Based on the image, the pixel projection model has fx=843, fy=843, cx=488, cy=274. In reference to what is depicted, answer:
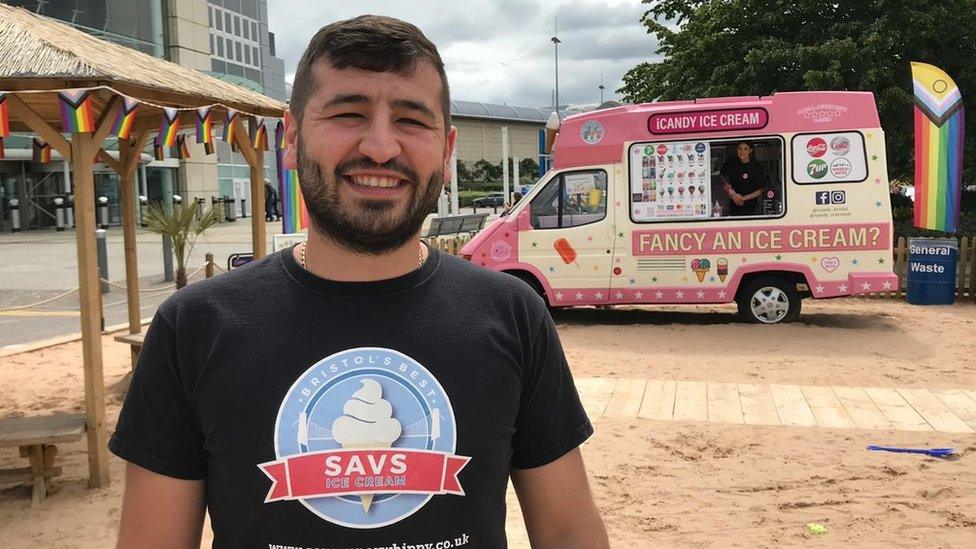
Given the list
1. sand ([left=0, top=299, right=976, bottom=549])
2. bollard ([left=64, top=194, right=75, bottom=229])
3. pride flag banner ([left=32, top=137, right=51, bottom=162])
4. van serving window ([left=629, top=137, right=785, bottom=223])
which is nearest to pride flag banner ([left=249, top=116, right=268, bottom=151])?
sand ([left=0, top=299, right=976, bottom=549])

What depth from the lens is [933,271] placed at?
12.9 meters

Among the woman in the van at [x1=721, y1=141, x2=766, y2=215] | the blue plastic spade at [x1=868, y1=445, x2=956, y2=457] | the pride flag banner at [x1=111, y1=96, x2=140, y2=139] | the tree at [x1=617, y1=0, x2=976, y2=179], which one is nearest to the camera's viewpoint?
the pride flag banner at [x1=111, y1=96, x2=140, y2=139]

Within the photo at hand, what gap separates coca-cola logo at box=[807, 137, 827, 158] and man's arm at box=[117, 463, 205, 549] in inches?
398

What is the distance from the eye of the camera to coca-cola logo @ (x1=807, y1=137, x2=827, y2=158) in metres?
10.4

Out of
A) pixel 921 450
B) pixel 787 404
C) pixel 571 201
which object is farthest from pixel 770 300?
pixel 921 450

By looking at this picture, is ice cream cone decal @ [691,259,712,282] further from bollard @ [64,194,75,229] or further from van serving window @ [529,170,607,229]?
bollard @ [64,194,75,229]

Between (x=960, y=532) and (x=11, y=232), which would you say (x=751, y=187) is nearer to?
(x=960, y=532)

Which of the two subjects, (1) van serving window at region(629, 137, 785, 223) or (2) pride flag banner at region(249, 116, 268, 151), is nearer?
(2) pride flag banner at region(249, 116, 268, 151)

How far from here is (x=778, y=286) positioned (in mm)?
10852

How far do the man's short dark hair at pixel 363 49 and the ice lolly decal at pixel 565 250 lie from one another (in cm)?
952

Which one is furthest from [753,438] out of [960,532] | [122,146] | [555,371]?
[122,146]

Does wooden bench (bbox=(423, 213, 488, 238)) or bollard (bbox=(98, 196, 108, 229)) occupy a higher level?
bollard (bbox=(98, 196, 108, 229))

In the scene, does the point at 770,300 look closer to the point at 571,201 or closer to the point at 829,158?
the point at 829,158

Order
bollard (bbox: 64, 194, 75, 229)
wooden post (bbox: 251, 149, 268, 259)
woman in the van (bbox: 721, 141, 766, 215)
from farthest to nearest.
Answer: bollard (bbox: 64, 194, 75, 229), woman in the van (bbox: 721, 141, 766, 215), wooden post (bbox: 251, 149, 268, 259)
